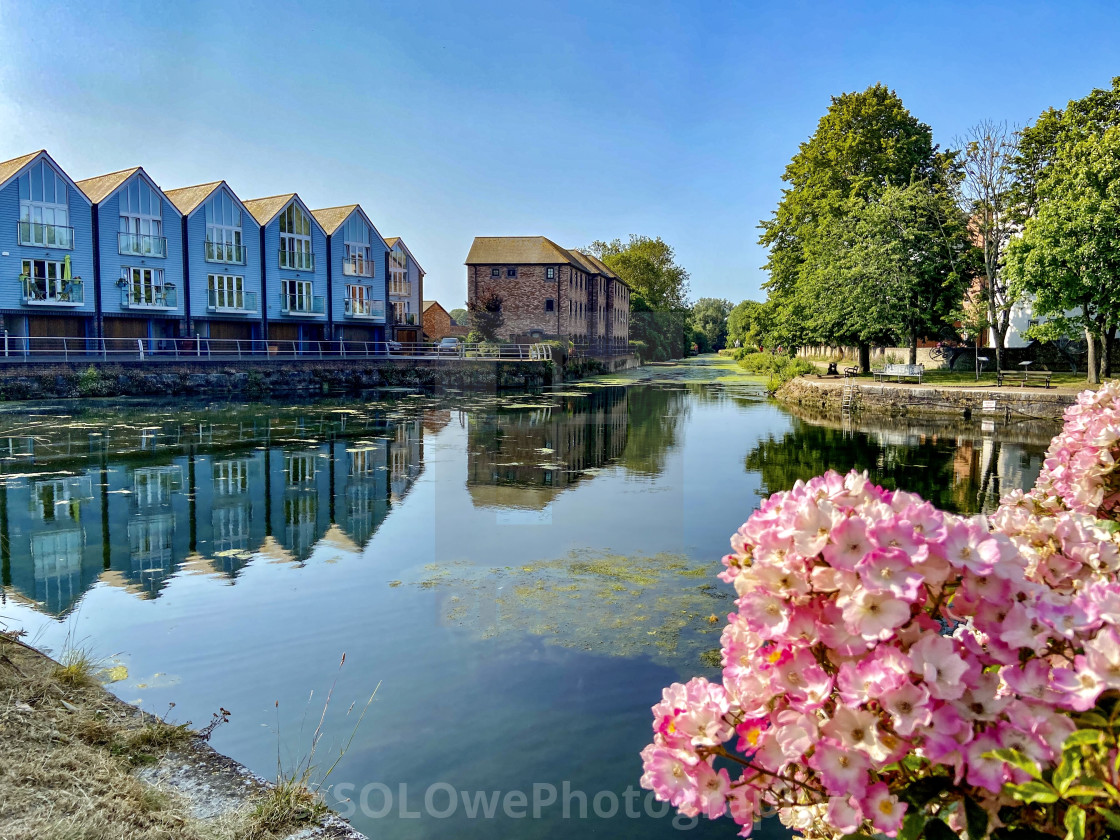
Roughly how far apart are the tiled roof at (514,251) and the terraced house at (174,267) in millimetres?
9449

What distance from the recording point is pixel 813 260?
3859cm

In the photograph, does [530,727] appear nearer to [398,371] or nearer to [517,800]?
[517,800]

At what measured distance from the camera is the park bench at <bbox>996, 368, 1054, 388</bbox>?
29.0 m

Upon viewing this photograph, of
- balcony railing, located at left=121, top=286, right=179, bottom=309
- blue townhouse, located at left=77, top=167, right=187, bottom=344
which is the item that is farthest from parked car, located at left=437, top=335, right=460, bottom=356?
balcony railing, located at left=121, top=286, right=179, bottom=309

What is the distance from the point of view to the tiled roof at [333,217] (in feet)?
163

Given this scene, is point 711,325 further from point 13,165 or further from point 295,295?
point 13,165

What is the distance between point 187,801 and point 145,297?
134ft

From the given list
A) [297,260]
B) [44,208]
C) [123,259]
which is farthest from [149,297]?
[297,260]

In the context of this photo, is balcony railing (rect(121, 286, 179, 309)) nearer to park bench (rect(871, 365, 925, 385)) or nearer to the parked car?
the parked car

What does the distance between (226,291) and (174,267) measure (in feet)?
9.71

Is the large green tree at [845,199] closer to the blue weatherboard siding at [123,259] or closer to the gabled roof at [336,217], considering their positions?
the gabled roof at [336,217]

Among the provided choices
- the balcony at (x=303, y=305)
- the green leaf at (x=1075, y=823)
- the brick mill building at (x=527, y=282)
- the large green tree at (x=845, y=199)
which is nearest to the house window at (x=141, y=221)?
the balcony at (x=303, y=305)

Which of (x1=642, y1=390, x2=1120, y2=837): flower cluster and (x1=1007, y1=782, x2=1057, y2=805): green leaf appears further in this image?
(x1=642, y1=390, x2=1120, y2=837): flower cluster

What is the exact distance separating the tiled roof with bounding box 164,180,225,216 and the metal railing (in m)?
7.21
